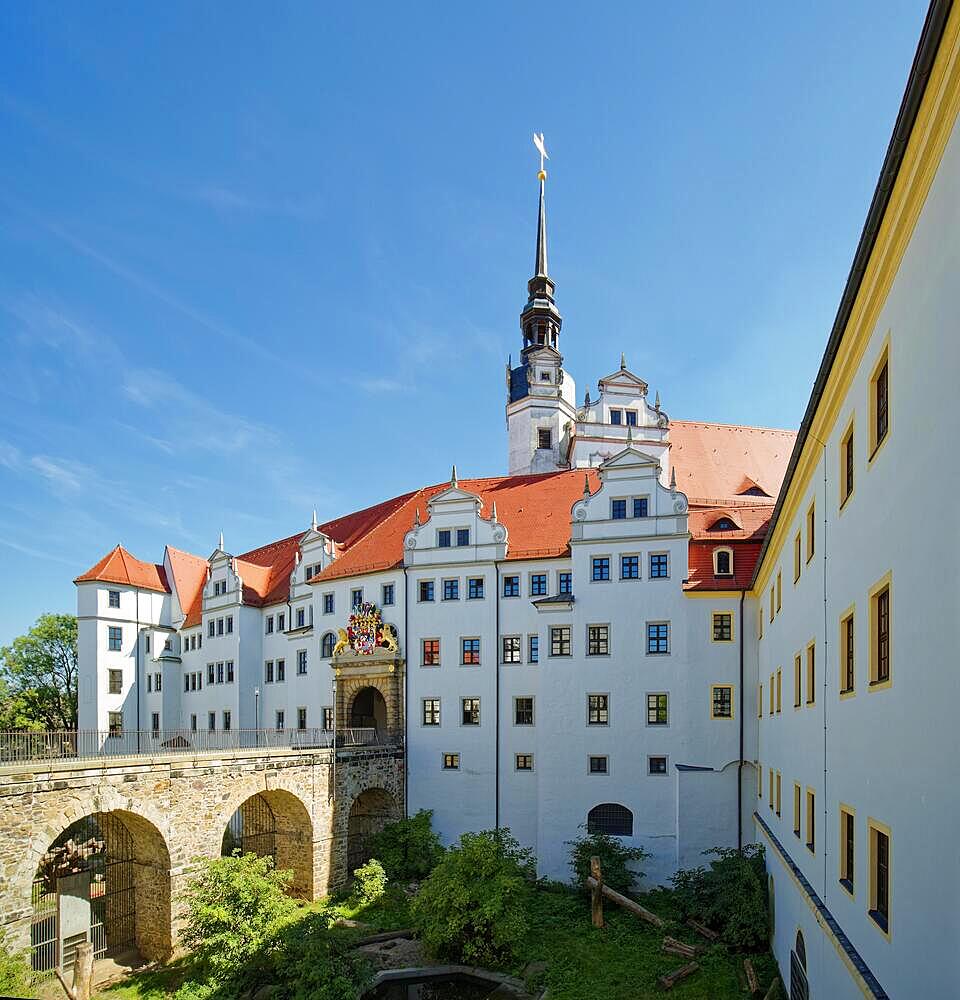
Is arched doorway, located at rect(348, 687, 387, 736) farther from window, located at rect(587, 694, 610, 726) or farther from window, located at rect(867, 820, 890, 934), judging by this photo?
window, located at rect(867, 820, 890, 934)

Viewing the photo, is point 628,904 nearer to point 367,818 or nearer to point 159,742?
point 367,818

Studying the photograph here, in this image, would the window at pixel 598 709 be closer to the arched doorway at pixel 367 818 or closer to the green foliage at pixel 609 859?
the green foliage at pixel 609 859

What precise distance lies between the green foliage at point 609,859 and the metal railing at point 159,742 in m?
8.45

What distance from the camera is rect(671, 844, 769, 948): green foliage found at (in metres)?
19.2

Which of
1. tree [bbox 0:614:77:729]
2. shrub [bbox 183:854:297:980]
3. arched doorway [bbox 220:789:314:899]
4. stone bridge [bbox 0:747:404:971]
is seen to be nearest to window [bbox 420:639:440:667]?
stone bridge [bbox 0:747:404:971]

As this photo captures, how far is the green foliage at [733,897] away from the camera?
19250 millimetres

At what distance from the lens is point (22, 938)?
53.0ft

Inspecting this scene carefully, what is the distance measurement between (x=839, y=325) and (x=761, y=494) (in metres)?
25.6

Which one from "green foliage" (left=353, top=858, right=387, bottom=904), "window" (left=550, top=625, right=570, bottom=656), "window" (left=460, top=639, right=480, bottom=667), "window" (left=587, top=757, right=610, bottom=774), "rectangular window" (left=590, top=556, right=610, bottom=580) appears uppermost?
"rectangular window" (left=590, top=556, right=610, bottom=580)

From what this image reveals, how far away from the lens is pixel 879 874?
27.7 feet

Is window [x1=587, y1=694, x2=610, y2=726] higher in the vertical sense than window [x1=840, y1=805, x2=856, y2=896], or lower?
lower

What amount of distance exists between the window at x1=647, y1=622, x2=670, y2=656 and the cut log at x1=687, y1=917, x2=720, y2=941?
7.62 meters

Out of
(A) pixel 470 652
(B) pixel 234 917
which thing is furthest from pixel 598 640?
(B) pixel 234 917

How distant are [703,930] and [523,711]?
9.39 metres
